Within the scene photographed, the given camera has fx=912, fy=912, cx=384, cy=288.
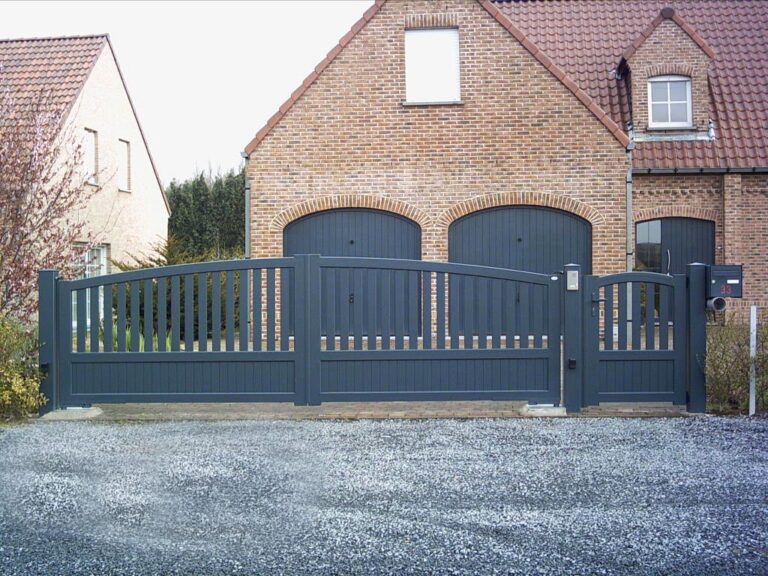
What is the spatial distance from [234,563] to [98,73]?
20.1 metres

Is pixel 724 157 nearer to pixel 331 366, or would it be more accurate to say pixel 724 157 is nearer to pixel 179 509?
pixel 331 366

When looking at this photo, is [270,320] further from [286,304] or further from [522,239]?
[522,239]

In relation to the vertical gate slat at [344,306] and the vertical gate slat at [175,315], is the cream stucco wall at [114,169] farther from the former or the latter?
the vertical gate slat at [344,306]

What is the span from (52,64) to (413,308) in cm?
1592

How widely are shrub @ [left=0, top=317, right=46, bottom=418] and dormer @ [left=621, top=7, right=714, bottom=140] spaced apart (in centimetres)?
1415

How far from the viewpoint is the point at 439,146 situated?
54.2 feet

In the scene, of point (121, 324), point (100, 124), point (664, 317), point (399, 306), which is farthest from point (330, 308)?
point (100, 124)

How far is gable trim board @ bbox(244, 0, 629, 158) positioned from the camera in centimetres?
1619

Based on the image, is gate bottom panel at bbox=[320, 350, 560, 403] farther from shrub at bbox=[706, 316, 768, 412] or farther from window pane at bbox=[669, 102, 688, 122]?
window pane at bbox=[669, 102, 688, 122]

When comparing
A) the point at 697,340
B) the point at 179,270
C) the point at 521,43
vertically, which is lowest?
the point at 697,340

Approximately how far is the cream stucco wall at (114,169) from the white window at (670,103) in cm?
1228

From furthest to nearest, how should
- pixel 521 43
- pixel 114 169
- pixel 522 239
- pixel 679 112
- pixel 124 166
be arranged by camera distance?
1. pixel 124 166
2. pixel 114 169
3. pixel 679 112
4. pixel 521 43
5. pixel 522 239

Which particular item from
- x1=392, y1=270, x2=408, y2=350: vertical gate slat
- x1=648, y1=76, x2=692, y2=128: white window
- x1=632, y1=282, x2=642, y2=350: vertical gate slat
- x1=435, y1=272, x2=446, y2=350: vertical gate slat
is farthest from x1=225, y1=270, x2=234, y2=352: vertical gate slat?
x1=648, y1=76, x2=692, y2=128: white window

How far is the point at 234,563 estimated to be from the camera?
4.82m
